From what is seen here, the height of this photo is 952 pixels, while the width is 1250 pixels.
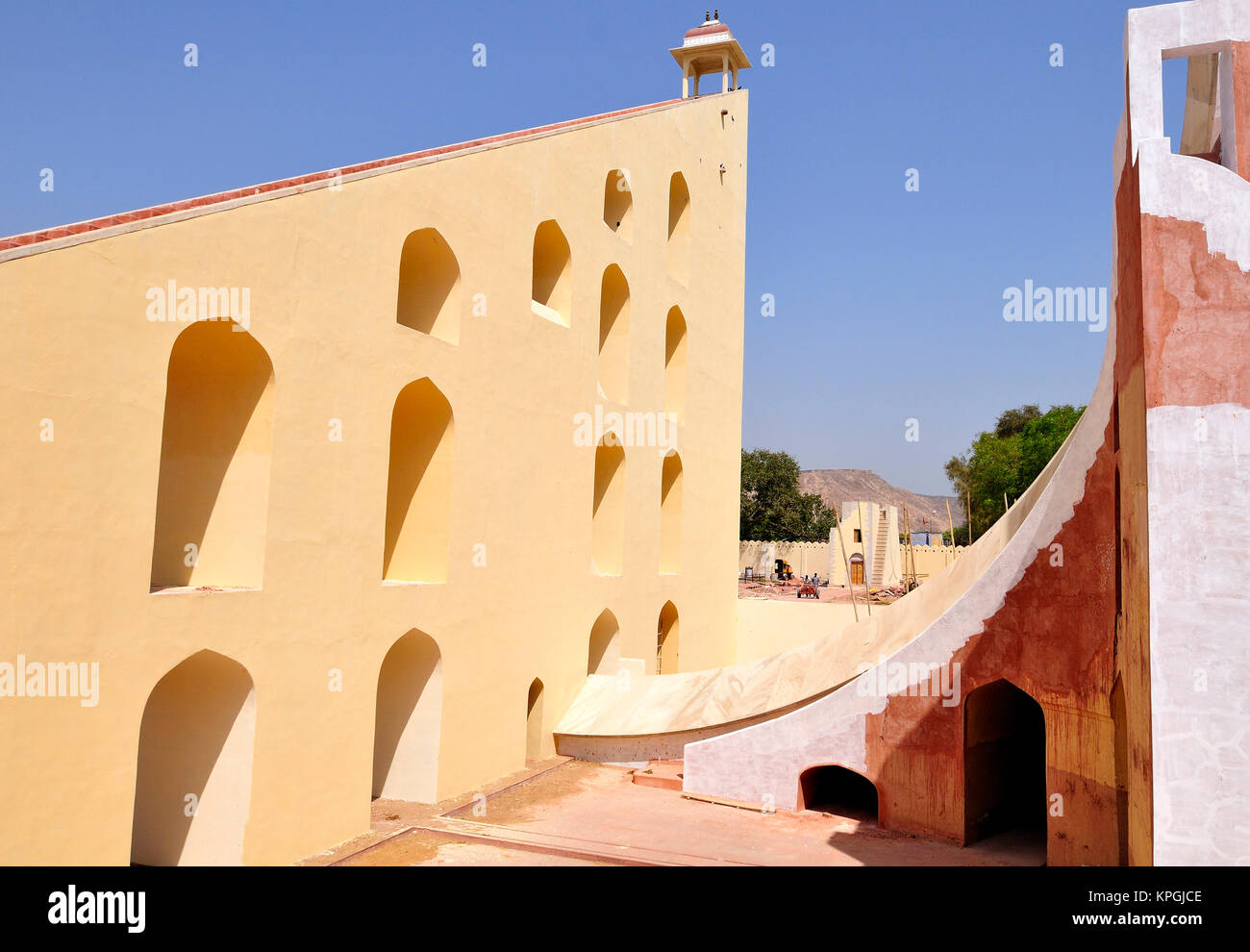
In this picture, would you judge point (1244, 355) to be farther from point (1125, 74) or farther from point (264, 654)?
point (264, 654)

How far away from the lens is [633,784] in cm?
1142

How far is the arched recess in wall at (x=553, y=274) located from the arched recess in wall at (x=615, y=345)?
71.0 inches

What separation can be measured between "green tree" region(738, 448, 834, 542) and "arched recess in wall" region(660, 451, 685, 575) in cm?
3121

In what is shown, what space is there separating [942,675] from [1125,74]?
572cm

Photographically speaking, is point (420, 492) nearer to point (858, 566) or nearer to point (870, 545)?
point (870, 545)

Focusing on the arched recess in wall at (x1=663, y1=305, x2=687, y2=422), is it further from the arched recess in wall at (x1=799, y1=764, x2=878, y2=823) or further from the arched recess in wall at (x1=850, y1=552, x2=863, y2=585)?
the arched recess in wall at (x1=850, y1=552, x2=863, y2=585)

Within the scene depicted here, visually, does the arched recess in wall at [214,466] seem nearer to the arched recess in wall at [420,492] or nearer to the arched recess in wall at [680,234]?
the arched recess in wall at [420,492]

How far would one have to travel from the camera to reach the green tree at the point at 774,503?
48.2 metres

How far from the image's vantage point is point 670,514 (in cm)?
1745

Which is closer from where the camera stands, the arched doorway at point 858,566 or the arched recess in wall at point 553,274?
the arched recess in wall at point 553,274

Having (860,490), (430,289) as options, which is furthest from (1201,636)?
(860,490)

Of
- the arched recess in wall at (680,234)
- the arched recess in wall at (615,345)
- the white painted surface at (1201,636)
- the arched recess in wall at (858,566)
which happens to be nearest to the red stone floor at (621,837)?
the white painted surface at (1201,636)

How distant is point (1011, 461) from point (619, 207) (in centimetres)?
2613
